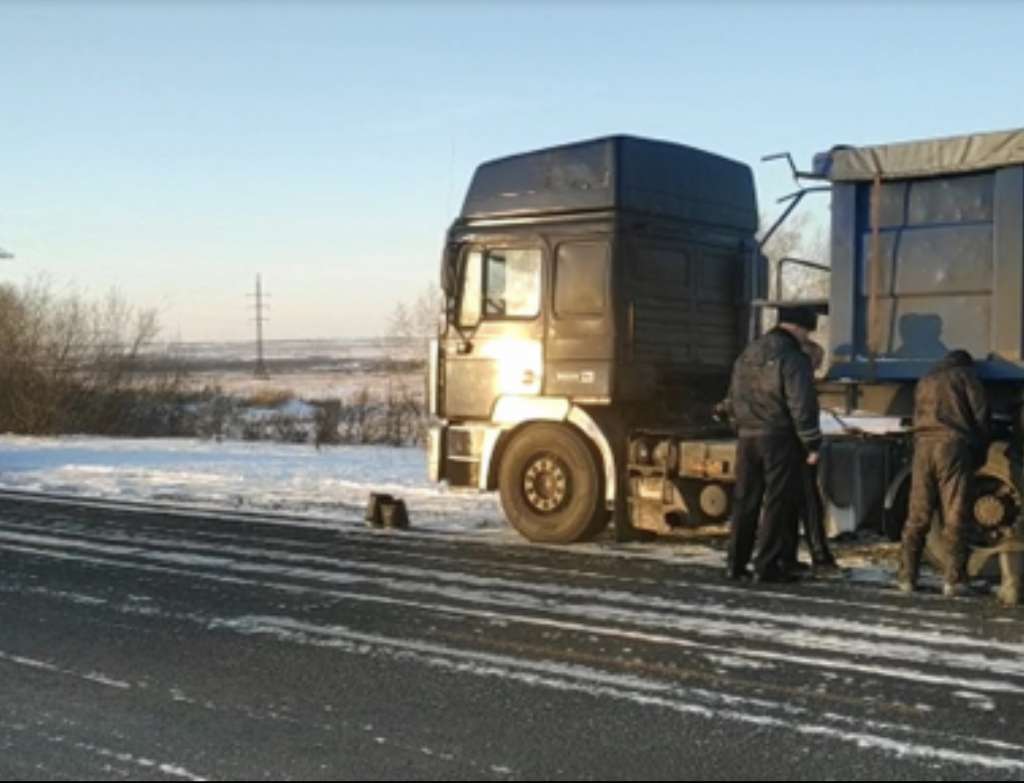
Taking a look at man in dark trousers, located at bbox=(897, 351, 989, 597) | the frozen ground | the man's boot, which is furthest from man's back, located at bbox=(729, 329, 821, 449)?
the frozen ground

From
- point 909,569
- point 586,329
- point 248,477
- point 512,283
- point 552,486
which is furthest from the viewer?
point 248,477

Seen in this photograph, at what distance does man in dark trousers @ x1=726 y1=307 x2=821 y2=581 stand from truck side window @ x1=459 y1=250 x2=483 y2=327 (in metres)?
2.97

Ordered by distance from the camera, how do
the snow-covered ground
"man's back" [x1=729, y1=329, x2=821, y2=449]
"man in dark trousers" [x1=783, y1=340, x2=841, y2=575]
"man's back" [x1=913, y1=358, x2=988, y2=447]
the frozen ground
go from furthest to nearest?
the snow-covered ground
the frozen ground
"man in dark trousers" [x1=783, y1=340, x2=841, y2=575]
"man's back" [x1=729, y1=329, x2=821, y2=449]
"man's back" [x1=913, y1=358, x2=988, y2=447]

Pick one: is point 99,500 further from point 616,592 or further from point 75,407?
point 75,407

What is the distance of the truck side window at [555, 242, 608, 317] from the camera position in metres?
10.2

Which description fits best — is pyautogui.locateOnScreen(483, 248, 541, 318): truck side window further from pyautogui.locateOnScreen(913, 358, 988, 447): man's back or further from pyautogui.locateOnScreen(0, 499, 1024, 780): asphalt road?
pyautogui.locateOnScreen(913, 358, 988, 447): man's back

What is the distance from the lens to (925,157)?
8125mm

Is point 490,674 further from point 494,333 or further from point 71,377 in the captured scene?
point 71,377

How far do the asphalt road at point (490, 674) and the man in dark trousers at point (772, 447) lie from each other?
1.29 ft

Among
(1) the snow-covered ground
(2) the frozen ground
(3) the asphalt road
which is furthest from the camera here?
(1) the snow-covered ground

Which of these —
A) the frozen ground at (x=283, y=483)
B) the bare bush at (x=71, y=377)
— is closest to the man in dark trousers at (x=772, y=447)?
the frozen ground at (x=283, y=483)

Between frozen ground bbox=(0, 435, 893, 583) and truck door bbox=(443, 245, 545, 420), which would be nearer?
frozen ground bbox=(0, 435, 893, 583)

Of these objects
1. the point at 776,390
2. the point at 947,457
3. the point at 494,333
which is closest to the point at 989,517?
the point at 947,457

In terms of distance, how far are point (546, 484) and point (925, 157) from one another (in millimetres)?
4271
